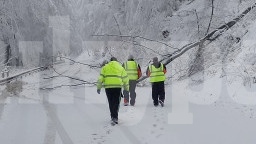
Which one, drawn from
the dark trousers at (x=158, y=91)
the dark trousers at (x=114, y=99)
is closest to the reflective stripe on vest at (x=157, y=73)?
the dark trousers at (x=158, y=91)

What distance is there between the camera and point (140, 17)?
887 inches

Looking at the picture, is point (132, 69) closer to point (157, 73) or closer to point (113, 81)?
point (157, 73)

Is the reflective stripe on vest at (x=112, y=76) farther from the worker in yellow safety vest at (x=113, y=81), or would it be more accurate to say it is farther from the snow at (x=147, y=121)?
the snow at (x=147, y=121)

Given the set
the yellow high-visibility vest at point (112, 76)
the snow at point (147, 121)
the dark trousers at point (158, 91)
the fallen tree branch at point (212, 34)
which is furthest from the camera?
the fallen tree branch at point (212, 34)

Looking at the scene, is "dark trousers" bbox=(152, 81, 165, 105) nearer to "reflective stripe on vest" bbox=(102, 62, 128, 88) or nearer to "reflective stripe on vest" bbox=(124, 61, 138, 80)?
"reflective stripe on vest" bbox=(124, 61, 138, 80)

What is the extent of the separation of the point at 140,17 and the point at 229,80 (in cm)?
1013

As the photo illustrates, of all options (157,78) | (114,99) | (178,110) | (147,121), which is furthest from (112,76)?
(157,78)

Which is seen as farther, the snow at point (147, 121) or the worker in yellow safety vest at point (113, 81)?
the worker in yellow safety vest at point (113, 81)

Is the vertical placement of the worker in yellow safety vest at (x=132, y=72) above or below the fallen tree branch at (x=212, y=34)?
below

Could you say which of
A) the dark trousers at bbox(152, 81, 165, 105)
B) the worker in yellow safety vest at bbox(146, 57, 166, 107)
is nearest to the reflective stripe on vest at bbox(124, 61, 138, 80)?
the worker in yellow safety vest at bbox(146, 57, 166, 107)

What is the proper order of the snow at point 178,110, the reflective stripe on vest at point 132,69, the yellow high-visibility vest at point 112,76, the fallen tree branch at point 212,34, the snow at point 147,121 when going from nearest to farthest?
the snow at point 147,121 < the snow at point 178,110 < the yellow high-visibility vest at point 112,76 < the reflective stripe on vest at point 132,69 < the fallen tree branch at point 212,34

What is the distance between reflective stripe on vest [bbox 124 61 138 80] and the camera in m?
13.0

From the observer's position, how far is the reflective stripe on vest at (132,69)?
42.7 ft

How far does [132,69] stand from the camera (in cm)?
1305
